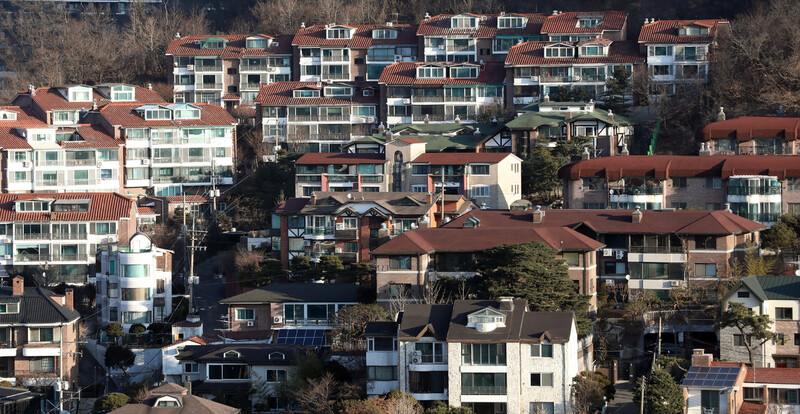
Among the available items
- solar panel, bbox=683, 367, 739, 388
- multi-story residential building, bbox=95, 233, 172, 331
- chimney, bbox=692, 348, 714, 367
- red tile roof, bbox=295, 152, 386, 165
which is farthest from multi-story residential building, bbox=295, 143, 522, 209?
solar panel, bbox=683, 367, 739, 388

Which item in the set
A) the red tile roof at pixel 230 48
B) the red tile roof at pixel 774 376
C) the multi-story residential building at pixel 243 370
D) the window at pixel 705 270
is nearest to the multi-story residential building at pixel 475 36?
the red tile roof at pixel 230 48

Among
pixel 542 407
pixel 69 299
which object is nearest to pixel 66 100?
pixel 69 299

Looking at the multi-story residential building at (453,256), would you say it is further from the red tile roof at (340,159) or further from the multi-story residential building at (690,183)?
the red tile roof at (340,159)

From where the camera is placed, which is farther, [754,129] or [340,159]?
[340,159]

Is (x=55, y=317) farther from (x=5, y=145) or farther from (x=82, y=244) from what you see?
(x=5, y=145)

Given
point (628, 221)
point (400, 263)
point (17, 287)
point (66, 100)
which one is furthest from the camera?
point (66, 100)

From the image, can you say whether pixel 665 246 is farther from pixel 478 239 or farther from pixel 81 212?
pixel 81 212

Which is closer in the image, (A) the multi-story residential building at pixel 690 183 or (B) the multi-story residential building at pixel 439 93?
(A) the multi-story residential building at pixel 690 183
